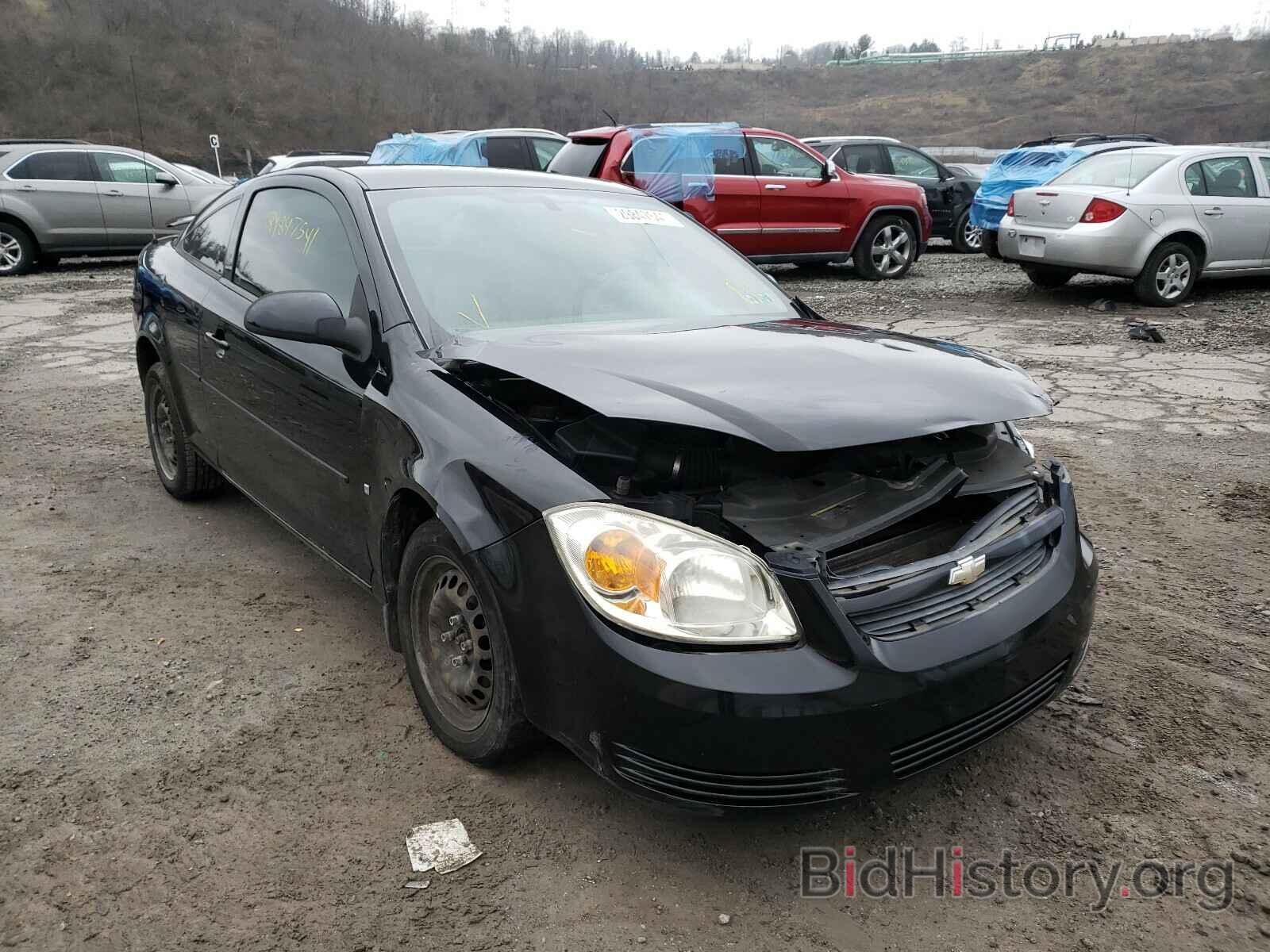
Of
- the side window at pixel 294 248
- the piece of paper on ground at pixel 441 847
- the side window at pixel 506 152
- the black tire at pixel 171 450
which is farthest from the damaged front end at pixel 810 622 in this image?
the side window at pixel 506 152

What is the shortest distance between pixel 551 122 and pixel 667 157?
214ft

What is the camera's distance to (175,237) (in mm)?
4473

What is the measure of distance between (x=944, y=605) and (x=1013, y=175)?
466 inches

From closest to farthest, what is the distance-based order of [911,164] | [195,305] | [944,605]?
1. [944,605]
2. [195,305]
3. [911,164]

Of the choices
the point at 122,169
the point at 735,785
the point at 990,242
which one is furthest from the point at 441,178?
the point at 122,169

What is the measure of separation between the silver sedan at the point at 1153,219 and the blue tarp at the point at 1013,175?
1.82 metres

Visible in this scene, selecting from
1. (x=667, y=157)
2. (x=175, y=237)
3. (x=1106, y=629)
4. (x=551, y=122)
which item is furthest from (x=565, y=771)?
(x=551, y=122)

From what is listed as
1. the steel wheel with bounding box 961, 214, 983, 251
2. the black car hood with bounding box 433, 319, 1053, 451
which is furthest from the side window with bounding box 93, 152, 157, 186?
Answer: the black car hood with bounding box 433, 319, 1053, 451

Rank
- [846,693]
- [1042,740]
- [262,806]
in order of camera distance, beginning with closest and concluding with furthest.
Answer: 1. [846,693]
2. [262,806]
3. [1042,740]

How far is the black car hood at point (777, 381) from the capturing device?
2014 millimetres

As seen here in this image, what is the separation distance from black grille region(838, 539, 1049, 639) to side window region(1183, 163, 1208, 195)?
348 inches

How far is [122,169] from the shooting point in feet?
41.5

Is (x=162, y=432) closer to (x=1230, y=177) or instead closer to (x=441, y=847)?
(x=441, y=847)

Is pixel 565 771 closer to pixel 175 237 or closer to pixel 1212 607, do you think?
pixel 1212 607
